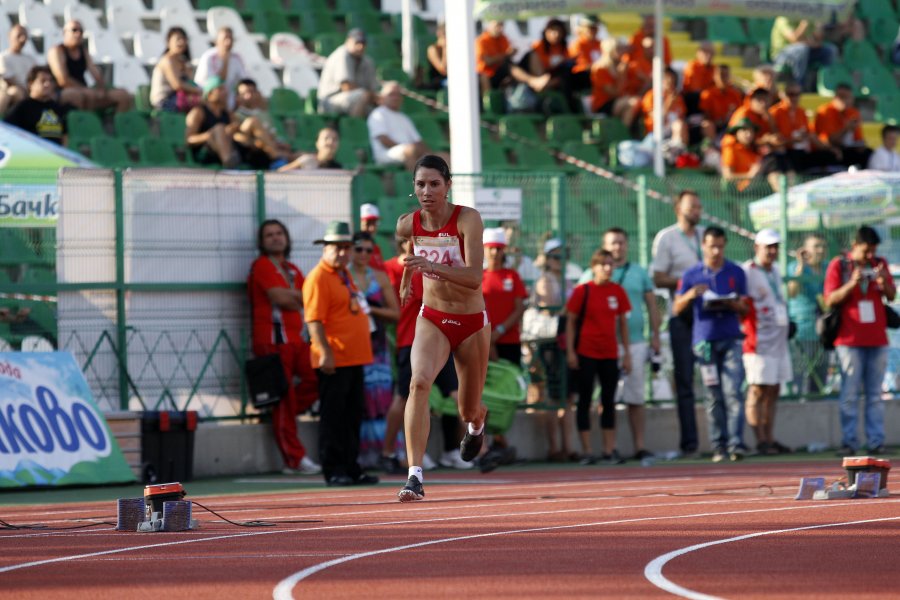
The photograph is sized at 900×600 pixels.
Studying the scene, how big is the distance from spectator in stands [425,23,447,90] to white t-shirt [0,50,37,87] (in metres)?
6.41

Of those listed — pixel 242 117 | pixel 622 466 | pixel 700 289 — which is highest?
pixel 242 117

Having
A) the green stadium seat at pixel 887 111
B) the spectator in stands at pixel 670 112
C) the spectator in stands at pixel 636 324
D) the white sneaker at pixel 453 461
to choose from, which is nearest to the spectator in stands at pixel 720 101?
the spectator in stands at pixel 670 112

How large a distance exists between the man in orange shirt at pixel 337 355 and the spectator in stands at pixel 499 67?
10548 millimetres

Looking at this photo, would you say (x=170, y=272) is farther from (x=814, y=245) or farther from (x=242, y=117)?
(x=814, y=245)

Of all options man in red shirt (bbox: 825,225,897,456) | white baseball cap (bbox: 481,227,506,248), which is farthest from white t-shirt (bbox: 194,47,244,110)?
man in red shirt (bbox: 825,225,897,456)

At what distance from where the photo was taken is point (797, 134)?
2448cm

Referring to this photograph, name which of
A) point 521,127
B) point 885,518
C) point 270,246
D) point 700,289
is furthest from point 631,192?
point 885,518

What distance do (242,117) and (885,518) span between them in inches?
487

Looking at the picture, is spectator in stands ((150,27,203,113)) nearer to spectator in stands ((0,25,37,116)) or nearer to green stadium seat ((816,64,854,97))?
spectator in stands ((0,25,37,116))

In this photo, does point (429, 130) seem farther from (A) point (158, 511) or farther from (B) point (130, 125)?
(A) point (158, 511)

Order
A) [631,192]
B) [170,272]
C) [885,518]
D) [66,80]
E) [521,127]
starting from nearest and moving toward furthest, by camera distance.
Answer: [885,518]
[170,272]
[631,192]
[66,80]
[521,127]

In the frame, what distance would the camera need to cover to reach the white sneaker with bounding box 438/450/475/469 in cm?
1738

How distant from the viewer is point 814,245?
19719 mm

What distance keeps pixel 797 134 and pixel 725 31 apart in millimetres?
6133
